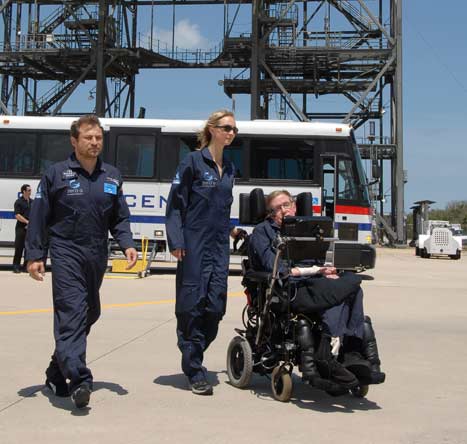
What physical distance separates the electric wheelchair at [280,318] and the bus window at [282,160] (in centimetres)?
1064

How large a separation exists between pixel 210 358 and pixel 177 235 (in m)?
1.91

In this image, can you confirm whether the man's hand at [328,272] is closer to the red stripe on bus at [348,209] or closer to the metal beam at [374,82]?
the red stripe on bus at [348,209]

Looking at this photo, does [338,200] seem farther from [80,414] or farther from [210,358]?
[80,414]

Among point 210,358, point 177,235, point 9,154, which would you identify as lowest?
point 210,358

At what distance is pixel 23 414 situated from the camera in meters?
4.20

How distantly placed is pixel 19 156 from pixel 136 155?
296 centimetres

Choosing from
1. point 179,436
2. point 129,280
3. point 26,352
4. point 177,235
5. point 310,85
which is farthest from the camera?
point 310,85

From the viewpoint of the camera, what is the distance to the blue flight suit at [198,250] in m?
4.71

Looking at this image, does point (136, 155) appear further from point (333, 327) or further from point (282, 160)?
point (333, 327)

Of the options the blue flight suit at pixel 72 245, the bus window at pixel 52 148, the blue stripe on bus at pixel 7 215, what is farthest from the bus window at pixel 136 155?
the blue flight suit at pixel 72 245

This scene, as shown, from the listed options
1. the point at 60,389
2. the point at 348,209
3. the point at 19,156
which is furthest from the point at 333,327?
the point at 19,156

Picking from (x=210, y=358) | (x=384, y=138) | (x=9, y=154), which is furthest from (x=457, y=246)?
(x=210, y=358)

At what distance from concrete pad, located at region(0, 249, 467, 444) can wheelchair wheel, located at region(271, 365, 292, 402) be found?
63mm

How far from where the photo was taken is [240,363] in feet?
16.9
